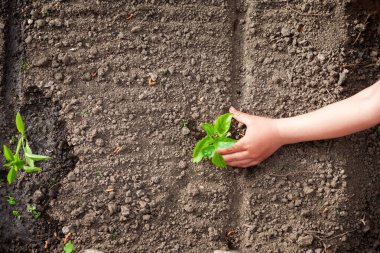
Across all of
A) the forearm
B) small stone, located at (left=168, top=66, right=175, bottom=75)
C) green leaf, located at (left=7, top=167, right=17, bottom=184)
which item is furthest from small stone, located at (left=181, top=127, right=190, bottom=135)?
green leaf, located at (left=7, top=167, right=17, bottom=184)

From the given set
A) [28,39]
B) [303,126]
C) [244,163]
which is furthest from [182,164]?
[28,39]

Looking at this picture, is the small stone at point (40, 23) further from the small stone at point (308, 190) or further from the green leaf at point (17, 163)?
the small stone at point (308, 190)

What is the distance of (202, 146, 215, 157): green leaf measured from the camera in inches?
63.1

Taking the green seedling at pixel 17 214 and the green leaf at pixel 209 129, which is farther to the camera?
the green seedling at pixel 17 214

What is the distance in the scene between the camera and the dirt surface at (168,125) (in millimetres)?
1725

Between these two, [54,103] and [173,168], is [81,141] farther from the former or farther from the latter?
[173,168]

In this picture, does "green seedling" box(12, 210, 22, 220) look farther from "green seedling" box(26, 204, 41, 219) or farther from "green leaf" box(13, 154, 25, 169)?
"green leaf" box(13, 154, 25, 169)

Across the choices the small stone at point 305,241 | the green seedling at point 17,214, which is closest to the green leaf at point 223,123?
the small stone at point 305,241

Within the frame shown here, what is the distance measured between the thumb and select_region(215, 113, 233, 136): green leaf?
0.35 feet

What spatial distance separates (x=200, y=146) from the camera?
5.31 ft

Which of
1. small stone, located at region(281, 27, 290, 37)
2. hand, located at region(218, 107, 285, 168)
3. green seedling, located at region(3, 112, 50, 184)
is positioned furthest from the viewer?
small stone, located at region(281, 27, 290, 37)

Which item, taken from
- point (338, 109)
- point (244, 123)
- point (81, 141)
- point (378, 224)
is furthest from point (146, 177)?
point (378, 224)

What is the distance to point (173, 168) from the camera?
1746 millimetres

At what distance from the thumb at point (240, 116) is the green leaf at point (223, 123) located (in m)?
0.11
